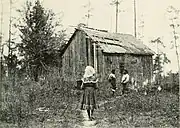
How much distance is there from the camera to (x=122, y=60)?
1340cm

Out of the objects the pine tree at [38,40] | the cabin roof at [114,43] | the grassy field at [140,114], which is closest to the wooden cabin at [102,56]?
the cabin roof at [114,43]

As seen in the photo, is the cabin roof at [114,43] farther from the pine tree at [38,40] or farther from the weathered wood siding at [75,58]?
the pine tree at [38,40]

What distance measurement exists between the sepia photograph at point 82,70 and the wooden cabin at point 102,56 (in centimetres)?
4

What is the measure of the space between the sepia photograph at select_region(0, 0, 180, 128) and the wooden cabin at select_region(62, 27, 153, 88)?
39mm

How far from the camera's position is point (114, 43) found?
1406 cm

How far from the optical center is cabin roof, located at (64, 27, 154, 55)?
13.0m

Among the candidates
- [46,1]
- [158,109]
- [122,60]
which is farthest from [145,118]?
[122,60]

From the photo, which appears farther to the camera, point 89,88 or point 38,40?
point 38,40

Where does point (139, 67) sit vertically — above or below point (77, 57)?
below

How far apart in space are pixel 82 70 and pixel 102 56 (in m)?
0.95

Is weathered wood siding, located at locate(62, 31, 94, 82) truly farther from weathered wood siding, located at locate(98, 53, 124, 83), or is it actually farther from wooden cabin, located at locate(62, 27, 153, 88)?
weathered wood siding, located at locate(98, 53, 124, 83)

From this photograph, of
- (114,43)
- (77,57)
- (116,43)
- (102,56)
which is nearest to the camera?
(102,56)

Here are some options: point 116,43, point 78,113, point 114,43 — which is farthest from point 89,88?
point 116,43

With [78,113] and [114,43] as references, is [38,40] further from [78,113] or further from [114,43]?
[78,113]
